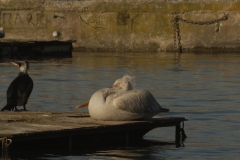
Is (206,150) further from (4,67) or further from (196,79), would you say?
(4,67)

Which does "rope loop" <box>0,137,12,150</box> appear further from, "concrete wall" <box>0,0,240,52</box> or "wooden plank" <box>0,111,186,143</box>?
"concrete wall" <box>0,0,240,52</box>

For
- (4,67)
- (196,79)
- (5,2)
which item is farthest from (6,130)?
(5,2)

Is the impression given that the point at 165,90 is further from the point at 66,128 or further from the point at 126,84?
the point at 66,128

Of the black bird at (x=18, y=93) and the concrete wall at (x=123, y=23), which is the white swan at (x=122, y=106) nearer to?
the black bird at (x=18, y=93)

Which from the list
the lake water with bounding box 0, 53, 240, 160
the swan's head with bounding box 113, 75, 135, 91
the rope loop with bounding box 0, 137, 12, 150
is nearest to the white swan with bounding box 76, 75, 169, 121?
the swan's head with bounding box 113, 75, 135, 91

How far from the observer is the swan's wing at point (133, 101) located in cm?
1466

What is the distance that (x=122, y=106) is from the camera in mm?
14664

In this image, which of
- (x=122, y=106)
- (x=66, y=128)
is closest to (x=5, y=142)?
(x=66, y=128)

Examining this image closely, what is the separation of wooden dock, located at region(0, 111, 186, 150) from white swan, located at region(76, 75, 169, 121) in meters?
0.13

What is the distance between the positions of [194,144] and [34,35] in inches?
1296

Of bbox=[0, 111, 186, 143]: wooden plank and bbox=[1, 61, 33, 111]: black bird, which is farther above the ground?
bbox=[1, 61, 33, 111]: black bird

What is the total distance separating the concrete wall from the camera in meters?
44.5

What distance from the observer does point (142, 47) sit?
45500 mm

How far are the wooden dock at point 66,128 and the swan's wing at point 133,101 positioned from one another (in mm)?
218
